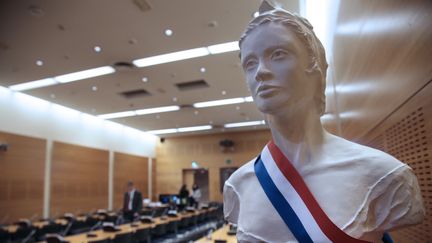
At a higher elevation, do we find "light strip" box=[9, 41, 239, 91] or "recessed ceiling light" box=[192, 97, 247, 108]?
"light strip" box=[9, 41, 239, 91]

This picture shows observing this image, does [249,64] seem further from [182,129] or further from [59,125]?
[182,129]

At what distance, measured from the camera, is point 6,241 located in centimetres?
→ 653

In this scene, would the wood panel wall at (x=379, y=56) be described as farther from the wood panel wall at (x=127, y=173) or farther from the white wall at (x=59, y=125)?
the wood panel wall at (x=127, y=173)

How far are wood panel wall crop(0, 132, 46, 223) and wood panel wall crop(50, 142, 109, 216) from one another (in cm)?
69

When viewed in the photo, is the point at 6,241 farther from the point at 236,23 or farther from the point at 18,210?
the point at 236,23

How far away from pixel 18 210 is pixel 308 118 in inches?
473

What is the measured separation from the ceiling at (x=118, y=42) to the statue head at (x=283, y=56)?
4.89 metres

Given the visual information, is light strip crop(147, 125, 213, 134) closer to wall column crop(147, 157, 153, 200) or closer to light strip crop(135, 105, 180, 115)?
wall column crop(147, 157, 153, 200)

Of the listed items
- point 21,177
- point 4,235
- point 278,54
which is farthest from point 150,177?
point 278,54

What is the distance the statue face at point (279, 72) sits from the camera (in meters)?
1.02

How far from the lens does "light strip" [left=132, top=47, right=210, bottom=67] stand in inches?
306

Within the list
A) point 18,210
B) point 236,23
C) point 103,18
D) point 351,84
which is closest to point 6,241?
point 18,210

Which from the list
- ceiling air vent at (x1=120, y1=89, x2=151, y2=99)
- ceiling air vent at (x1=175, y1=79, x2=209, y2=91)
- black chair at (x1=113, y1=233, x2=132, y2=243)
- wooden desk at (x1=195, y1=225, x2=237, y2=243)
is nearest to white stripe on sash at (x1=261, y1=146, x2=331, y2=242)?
wooden desk at (x1=195, y1=225, x2=237, y2=243)

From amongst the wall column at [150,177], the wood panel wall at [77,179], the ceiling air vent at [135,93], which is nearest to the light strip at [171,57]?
the ceiling air vent at [135,93]
